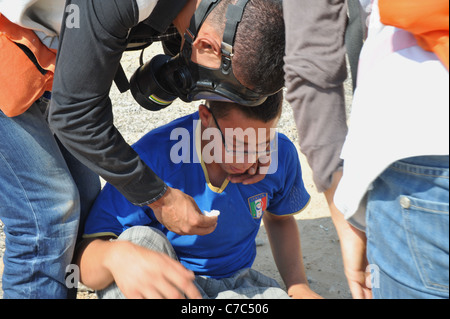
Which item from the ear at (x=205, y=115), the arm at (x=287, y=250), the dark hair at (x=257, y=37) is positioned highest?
the dark hair at (x=257, y=37)

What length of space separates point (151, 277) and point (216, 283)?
0.45m

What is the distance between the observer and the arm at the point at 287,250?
96.9 inches

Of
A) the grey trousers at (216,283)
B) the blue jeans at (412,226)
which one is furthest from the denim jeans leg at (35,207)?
the blue jeans at (412,226)

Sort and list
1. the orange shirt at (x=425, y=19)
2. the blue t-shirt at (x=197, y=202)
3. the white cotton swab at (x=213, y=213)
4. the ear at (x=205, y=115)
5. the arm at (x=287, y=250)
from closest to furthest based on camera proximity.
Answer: the orange shirt at (x=425, y=19), the white cotton swab at (x=213, y=213), the blue t-shirt at (x=197, y=202), the ear at (x=205, y=115), the arm at (x=287, y=250)

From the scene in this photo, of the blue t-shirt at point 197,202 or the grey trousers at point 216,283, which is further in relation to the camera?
the blue t-shirt at point 197,202

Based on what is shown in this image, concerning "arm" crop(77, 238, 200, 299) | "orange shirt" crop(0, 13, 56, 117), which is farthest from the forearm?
"orange shirt" crop(0, 13, 56, 117)

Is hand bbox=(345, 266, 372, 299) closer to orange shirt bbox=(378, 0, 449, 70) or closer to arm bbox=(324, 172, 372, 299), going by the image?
arm bbox=(324, 172, 372, 299)

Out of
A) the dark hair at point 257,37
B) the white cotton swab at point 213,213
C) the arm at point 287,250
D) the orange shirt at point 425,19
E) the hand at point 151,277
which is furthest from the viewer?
the arm at point 287,250

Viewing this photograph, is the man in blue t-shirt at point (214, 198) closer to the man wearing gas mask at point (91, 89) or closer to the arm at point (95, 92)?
the man wearing gas mask at point (91, 89)

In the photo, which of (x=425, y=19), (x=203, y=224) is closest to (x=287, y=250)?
(x=203, y=224)

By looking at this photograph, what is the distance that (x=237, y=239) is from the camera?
7.54 feet

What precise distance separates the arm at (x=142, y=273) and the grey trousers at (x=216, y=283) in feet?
0.19

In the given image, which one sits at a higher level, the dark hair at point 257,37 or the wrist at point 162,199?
the dark hair at point 257,37
